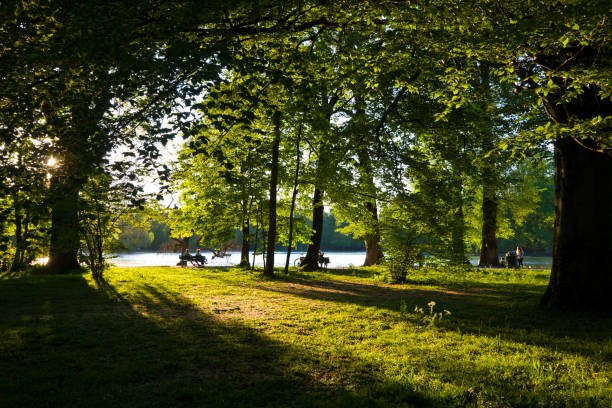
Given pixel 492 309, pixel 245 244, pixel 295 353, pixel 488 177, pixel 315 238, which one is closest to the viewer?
pixel 295 353

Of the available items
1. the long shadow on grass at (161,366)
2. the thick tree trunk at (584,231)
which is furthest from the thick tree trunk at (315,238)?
the thick tree trunk at (584,231)

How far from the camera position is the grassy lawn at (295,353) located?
12.7ft

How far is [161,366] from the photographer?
4.70 m

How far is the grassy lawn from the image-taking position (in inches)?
152

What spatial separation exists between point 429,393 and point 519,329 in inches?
148

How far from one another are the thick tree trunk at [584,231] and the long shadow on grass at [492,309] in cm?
54

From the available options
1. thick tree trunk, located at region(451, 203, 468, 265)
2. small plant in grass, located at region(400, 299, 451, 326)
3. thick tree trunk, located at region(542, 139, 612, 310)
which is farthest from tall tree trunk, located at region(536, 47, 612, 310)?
thick tree trunk, located at region(451, 203, 468, 265)

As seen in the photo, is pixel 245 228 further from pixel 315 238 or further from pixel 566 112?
pixel 566 112

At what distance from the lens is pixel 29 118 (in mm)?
6059

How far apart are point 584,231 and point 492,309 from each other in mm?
2608

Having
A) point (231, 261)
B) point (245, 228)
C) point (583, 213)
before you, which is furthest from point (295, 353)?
point (231, 261)

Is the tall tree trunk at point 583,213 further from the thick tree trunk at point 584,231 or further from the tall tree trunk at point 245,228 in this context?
the tall tree trunk at point 245,228

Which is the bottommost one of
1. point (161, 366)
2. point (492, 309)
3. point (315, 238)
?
point (161, 366)

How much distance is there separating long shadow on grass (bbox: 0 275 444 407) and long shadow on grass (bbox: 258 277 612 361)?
3272mm
